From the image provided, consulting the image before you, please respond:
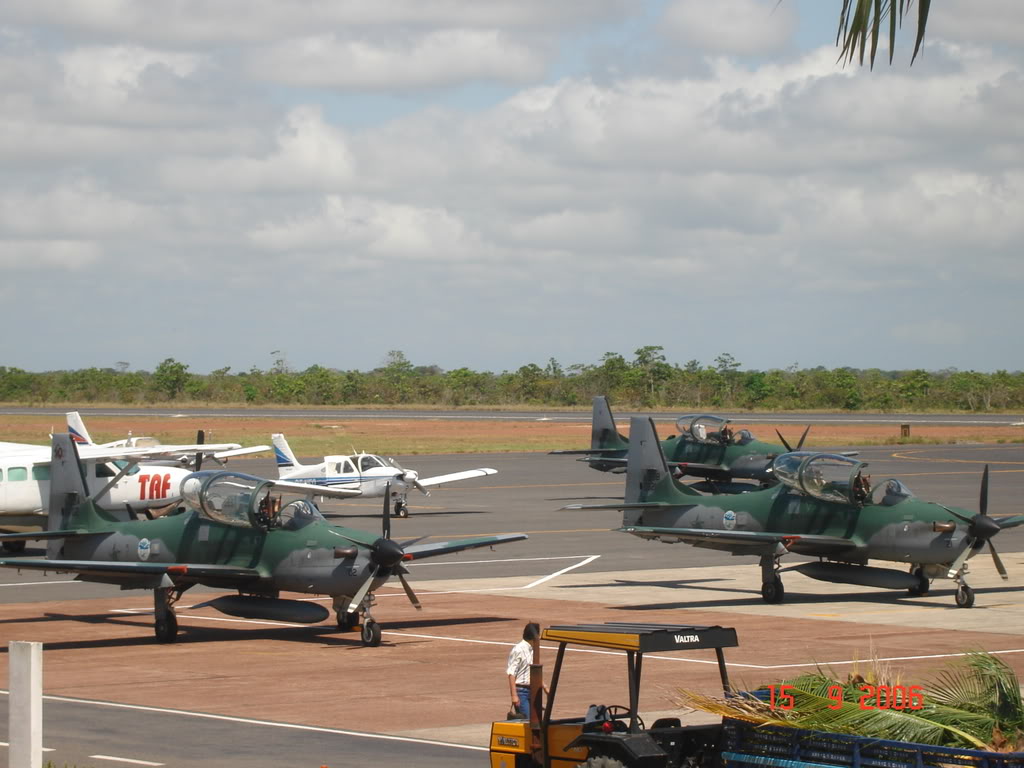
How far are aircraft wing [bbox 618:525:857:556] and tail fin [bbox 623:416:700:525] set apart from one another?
6.90 ft

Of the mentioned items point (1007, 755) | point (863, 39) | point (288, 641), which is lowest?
point (288, 641)

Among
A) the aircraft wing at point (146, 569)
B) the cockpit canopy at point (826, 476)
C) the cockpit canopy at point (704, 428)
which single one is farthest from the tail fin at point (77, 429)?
the cockpit canopy at point (826, 476)

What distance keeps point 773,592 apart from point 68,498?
40.8 ft

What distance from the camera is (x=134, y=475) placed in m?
37.0

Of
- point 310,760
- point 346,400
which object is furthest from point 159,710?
point 346,400

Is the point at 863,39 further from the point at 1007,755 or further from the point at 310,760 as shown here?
the point at 310,760

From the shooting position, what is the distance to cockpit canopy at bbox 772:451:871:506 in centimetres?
2508

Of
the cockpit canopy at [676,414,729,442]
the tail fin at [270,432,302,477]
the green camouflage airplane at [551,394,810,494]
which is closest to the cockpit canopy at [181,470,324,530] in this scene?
the green camouflage airplane at [551,394,810,494]

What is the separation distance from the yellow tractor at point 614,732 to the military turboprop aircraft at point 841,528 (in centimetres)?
1413

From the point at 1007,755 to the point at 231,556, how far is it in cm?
1473

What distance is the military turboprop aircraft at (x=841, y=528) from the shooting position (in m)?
24.1

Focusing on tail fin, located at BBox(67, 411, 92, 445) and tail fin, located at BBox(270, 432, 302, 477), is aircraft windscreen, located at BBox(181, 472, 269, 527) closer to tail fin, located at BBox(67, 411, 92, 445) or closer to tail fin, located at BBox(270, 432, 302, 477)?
tail fin, located at BBox(270, 432, 302, 477)

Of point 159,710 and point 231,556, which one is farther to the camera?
point 231,556

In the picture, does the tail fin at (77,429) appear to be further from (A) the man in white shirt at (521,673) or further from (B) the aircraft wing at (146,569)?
(A) the man in white shirt at (521,673)
